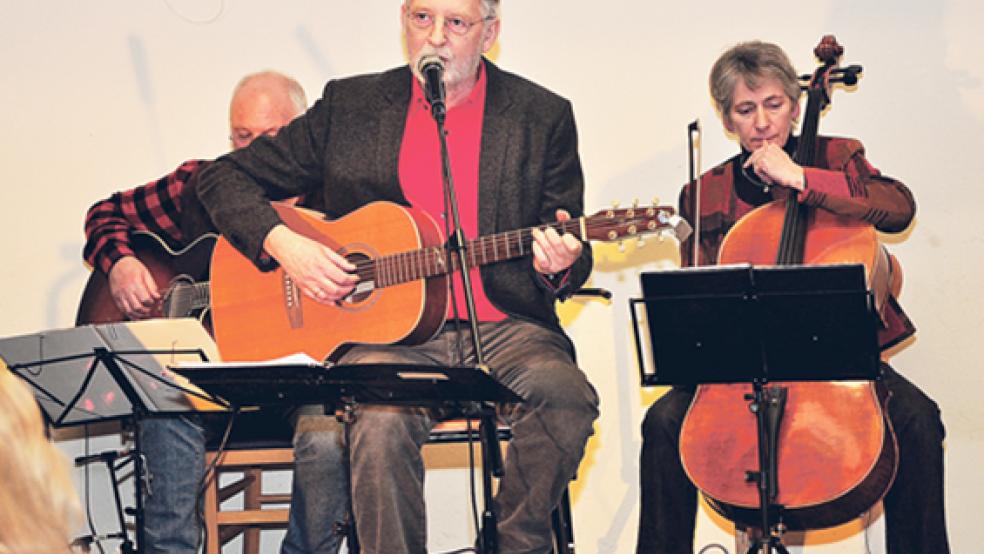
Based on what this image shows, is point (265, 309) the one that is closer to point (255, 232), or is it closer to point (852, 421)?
point (255, 232)

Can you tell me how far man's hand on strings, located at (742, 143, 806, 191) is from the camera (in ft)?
9.48

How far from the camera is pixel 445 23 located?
299 centimetres

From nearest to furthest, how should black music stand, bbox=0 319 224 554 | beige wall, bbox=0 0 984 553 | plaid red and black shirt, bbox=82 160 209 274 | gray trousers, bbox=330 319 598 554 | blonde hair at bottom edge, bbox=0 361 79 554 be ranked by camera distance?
blonde hair at bottom edge, bbox=0 361 79 554 < gray trousers, bbox=330 319 598 554 < black music stand, bbox=0 319 224 554 < plaid red and black shirt, bbox=82 160 209 274 < beige wall, bbox=0 0 984 553

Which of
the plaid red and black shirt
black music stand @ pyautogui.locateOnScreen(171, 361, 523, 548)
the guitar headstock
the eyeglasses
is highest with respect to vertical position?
the eyeglasses

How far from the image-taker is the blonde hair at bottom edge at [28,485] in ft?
2.73

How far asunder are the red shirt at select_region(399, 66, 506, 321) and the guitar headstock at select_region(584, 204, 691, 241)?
16.6 inches

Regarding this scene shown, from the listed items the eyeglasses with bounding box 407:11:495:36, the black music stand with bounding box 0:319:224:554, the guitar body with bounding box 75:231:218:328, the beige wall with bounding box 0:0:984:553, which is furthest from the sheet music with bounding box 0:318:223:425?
the beige wall with bounding box 0:0:984:553

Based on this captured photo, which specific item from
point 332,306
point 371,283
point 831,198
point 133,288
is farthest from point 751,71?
point 133,288

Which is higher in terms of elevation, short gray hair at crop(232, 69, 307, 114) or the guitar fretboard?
short gray hair at crop(232, 69, 307, 114)

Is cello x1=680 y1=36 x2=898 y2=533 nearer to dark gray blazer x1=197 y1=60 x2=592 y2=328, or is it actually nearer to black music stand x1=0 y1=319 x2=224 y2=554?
dark gray blazer x1=197 y1=60 x2=592 y2=328

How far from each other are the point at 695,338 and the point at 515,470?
1.67 ft

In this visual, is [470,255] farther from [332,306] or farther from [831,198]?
[831,198]

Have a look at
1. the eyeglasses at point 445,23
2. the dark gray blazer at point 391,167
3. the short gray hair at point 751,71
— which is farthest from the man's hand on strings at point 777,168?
the eyeglasses at point 445,23

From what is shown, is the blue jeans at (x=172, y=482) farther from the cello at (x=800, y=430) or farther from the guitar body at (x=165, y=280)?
the cello at (x=800, y=430)
